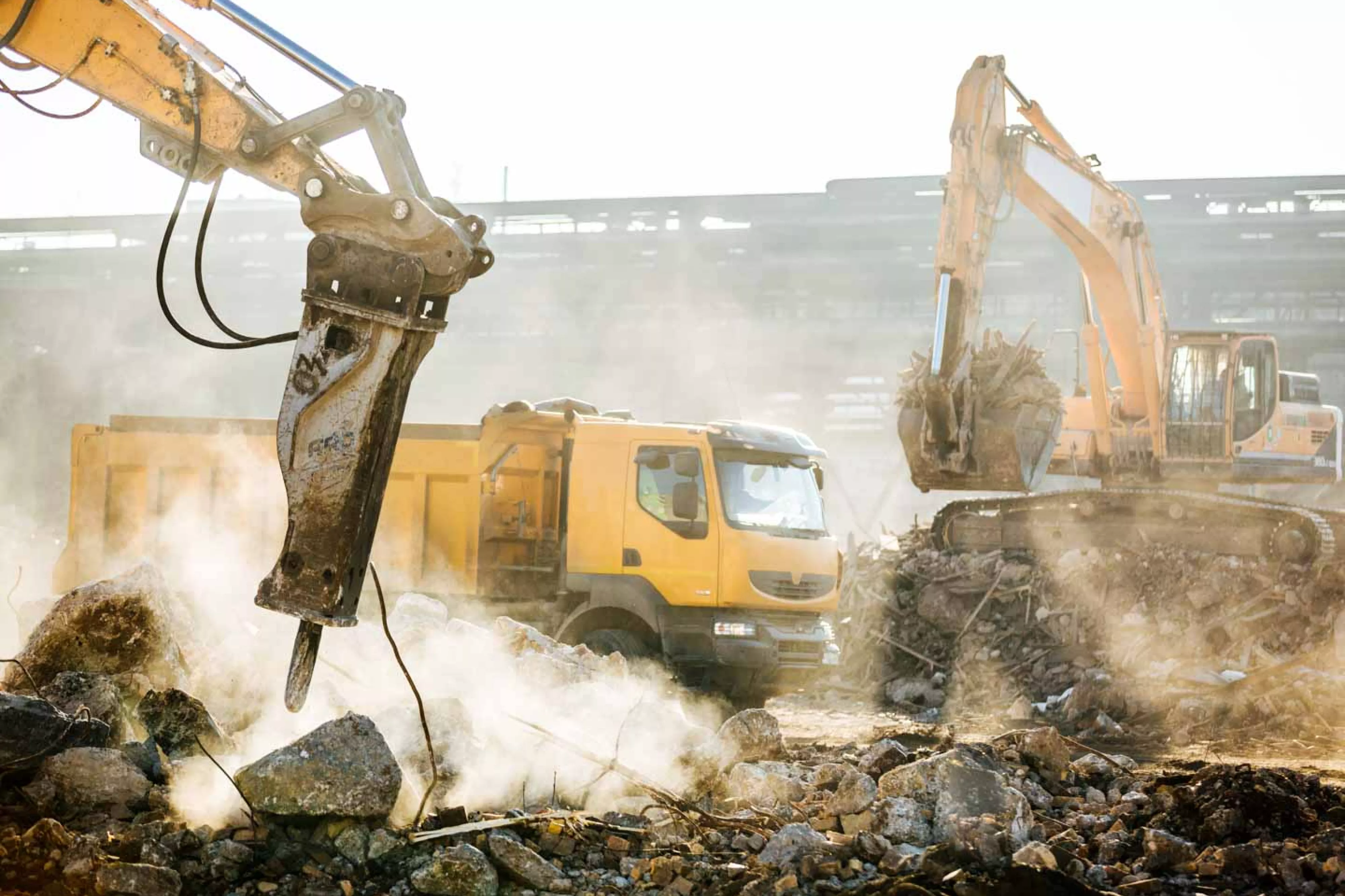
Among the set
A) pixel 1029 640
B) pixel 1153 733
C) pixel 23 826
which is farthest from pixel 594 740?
pixel 1029 640

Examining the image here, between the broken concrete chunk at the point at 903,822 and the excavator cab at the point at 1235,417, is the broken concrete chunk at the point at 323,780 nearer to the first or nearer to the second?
the broken concrete chunk at the point at 903,822

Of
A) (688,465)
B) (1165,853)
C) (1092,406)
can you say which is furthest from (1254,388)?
(1165,853)

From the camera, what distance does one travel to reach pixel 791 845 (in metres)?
5.11

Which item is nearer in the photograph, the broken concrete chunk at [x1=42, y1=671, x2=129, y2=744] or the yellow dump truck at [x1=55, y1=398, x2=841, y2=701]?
the broken concrete chunk at [x1=42, y1=671, x2=129, y2=744]

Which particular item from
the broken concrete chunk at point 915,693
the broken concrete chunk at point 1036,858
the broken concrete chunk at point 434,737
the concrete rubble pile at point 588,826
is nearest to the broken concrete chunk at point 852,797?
the concrete rubble pile at point 588,826

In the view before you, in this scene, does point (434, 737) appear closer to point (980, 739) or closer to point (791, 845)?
point (791, 845)

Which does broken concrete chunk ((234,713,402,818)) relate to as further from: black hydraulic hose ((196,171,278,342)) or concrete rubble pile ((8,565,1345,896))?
black hydraulic hose ((196,171,278,342))

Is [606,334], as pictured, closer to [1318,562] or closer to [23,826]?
[1318,562]

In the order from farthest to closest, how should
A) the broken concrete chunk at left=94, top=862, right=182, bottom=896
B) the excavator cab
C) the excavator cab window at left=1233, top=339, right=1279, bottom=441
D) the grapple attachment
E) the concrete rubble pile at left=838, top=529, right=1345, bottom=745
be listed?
the excavator cab window at left=1233, top=339, right=1279, bottom=441 → the excavator cab → the grapple attachment → the concrete rubble pile at left=838, top=529, right=1345, bottom=745 → the broken concrete chunk at left=94, top=862, right=182, bottom=896

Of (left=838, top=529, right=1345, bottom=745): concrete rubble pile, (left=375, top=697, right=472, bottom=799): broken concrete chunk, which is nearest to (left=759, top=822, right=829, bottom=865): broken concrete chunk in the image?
(left=375, top=697, right=472, bottom=799): broken concrete chunk

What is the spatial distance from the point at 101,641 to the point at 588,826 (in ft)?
8.17

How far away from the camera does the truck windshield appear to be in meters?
9.97

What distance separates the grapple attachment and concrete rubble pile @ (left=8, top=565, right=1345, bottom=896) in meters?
5.37

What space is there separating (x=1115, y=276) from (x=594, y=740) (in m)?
9.72
